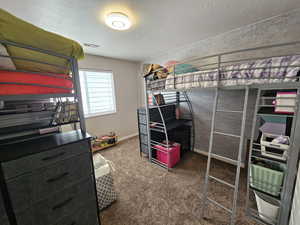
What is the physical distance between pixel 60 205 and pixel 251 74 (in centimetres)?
222

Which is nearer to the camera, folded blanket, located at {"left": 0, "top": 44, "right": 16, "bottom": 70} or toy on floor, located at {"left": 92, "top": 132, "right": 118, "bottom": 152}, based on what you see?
folded blanket, located at {"left": 0, "top": 44, "right": 16, "bottom": 70}

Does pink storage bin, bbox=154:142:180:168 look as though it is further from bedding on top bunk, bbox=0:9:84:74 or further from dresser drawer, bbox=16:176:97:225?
bedding on top bunk, bbox=0:9:84:74

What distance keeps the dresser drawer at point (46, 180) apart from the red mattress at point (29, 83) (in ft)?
1.91

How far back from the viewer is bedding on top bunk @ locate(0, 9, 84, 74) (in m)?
0.70

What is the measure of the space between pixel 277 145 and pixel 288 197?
0.49 meters

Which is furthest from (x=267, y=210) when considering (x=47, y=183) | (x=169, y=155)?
(x=47, y=183)

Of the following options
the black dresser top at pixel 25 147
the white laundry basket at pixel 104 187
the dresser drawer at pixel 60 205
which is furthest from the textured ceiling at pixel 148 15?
the white laundry basket at pixel 104 187

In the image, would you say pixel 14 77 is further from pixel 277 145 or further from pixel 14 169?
pixel 277 145

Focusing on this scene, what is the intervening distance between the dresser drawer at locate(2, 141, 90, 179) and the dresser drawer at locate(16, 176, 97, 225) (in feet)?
0.94

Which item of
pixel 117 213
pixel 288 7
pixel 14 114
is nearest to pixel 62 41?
pixel 14 114

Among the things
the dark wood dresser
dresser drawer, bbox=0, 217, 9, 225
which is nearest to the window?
the dark wood dresser

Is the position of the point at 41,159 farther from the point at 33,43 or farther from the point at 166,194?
the point at 166,194

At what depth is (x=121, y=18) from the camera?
1499mm

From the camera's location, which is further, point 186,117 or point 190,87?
point 186,117
